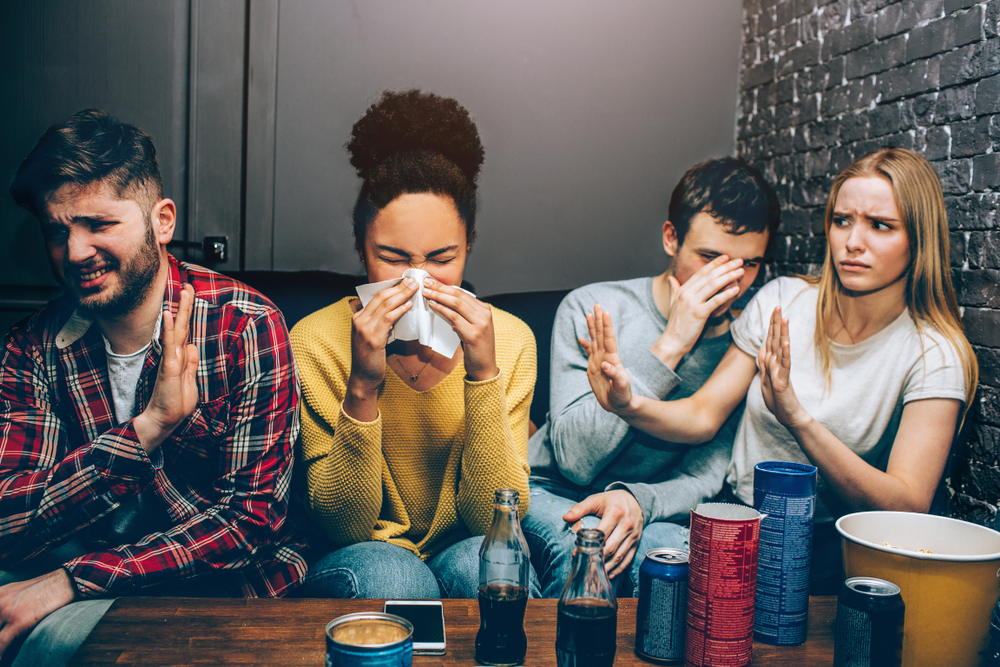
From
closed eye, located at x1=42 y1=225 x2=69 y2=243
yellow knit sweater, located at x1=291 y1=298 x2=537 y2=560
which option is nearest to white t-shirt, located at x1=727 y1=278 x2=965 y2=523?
yellow knit sweater, located at x1=291 y1=298 x2=537 y2=560

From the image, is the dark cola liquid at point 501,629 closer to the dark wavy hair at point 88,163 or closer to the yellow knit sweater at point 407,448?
the yellow knit sweater at point 407,448

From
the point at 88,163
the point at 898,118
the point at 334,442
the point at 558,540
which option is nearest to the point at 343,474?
the point at 334,442

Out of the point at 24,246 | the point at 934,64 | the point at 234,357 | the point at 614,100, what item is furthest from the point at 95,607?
the point at 934,64

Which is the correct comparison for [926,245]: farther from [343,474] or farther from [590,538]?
[343,474]

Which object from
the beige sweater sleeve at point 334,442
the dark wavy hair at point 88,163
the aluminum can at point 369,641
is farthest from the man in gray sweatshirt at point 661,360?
the dark wavy hair at point 88,163

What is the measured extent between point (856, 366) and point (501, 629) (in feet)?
3.34

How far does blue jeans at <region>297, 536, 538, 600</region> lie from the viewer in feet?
3.93

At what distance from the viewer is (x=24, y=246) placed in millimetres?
1217

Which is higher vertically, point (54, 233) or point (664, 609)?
point (54, 233)

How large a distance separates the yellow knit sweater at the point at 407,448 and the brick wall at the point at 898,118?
2.78 feet

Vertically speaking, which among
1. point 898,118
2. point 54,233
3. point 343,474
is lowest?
point 343,474

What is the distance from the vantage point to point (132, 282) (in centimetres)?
120

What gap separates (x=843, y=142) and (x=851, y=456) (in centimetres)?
76

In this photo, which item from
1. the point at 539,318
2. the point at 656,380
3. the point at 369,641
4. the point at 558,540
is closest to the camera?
the point at 369,641
